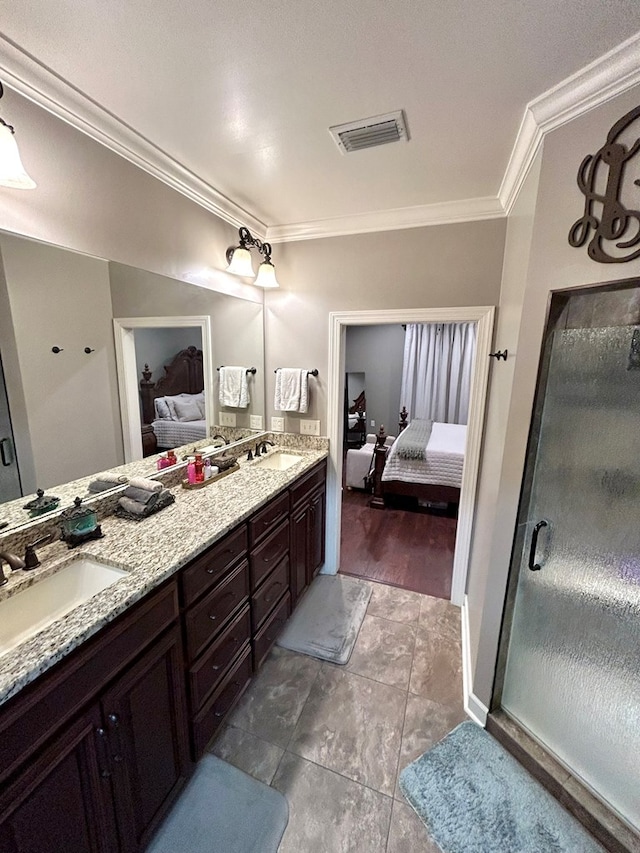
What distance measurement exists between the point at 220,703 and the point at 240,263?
7.59ft

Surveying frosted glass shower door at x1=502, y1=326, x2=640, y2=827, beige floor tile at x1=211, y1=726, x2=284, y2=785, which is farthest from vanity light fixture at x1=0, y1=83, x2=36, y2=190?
beige floor tile at x1=211, y1=726, x2=284, y2=785

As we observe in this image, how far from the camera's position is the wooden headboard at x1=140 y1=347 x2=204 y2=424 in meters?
1.79

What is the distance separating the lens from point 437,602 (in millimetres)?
2506

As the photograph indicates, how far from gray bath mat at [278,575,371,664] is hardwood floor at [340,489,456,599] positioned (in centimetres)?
21

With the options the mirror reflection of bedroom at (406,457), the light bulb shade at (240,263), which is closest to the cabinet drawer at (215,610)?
the mirror reflection of bedroom at (406,457)

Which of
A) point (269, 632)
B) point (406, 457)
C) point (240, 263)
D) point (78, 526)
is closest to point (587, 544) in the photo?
point (269, 632)

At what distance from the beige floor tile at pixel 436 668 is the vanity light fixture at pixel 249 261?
2.54 metres

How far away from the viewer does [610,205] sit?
3.38 feet

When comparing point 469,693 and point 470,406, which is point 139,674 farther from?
point 470,406

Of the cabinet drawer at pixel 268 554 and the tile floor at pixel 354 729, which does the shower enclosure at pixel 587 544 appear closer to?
the tile floor at pixel 354 729

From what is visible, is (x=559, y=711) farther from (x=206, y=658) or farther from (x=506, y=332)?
(x=506, y=332)

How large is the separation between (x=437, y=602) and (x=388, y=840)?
4.63 feet

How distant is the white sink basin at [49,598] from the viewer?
1.04 m

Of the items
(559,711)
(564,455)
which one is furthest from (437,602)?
(564,455)
